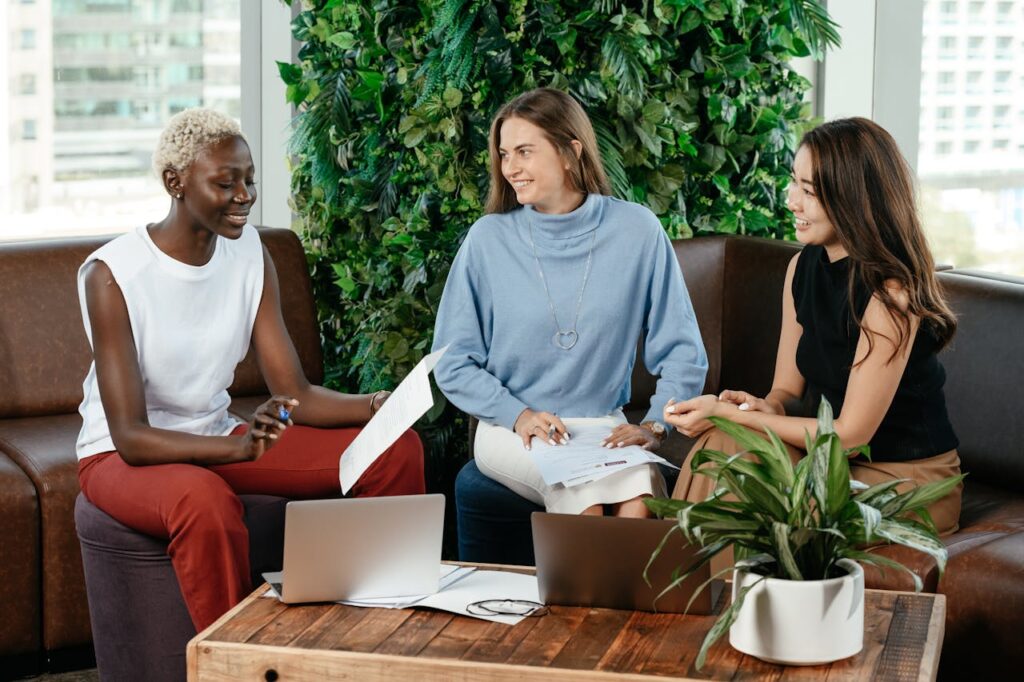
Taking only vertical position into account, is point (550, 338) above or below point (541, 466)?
above

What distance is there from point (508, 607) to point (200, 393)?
987 millimetres

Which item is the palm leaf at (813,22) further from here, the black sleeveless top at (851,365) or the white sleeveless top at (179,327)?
the white sleeveless top at (179,327)

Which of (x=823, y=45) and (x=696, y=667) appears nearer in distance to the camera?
(x=696, y=667)

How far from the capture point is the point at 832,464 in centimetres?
193

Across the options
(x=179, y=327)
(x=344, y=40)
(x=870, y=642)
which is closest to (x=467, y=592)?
(x=870, y=642)

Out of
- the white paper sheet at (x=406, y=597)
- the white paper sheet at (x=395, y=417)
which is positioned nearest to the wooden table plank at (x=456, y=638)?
the white paper sheet at (x=406, y=597)

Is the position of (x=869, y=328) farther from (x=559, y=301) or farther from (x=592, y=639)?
(x=592, y=639)

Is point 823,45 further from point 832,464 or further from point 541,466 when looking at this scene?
point 832,464

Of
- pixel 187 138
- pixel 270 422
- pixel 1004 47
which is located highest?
pixel 1004 47

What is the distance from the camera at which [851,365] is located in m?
2.77

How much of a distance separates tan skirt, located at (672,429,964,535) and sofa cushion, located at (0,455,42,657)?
4.77ft

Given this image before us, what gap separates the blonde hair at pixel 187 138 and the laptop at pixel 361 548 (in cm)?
94

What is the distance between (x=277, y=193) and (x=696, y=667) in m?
2.91

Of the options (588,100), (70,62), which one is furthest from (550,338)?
(70,62)
